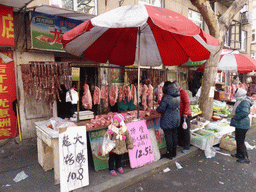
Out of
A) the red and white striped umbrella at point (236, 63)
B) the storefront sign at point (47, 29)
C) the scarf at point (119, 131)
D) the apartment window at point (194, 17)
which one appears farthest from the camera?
the apartment window at point (194, 17)

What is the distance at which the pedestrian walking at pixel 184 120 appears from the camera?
4.74 m

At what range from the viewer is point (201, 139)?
5145 millimetres

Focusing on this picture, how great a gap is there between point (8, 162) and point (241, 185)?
562 centimetres

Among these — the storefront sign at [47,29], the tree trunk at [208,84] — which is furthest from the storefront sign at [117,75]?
the tree trunk at [208,84]

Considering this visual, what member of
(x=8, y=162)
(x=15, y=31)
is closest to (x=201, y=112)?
(x=8, y=162)

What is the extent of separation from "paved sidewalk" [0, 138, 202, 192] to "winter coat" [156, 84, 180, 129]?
103 cm

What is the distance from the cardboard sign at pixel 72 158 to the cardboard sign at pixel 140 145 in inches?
44.1

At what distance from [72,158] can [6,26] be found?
4.29 m

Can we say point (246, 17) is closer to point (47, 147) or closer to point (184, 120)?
point (184, 120)

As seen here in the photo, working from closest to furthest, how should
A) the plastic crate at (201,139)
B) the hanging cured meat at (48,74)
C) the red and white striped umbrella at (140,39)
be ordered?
1. the red and white striped umbrella at (140,39)
2. the hanging cured meat at (48,74)
3. the plastic crate at (201,139)

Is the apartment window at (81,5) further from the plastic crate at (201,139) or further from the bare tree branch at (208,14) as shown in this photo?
the plastic crate at (201,139)

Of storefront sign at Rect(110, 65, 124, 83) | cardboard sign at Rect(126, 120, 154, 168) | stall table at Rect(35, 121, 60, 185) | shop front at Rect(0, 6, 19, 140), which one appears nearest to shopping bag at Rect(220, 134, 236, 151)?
cardboard sign at Rect(126, 120, 154, 168)

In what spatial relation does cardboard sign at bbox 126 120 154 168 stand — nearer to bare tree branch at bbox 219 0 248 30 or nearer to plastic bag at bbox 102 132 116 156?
plastic bag at bbox 102 132 116 156

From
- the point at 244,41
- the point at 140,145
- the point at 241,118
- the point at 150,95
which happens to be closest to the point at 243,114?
the point at 241,118
